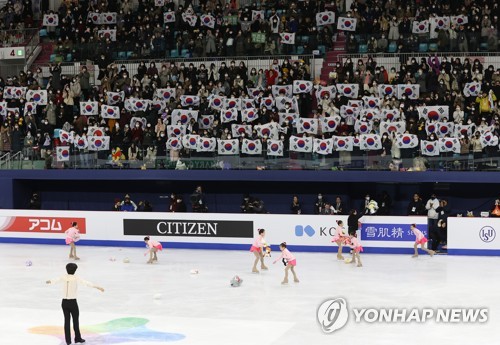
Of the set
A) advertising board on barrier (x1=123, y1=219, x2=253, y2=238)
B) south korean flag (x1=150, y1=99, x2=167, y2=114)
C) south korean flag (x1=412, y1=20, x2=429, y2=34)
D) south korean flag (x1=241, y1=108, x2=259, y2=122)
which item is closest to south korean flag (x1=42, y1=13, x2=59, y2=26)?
south korean flag (x1=150, y1=99, x2=167, y2=114)

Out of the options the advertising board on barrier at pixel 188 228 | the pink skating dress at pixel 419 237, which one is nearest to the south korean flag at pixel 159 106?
the advertising board on barrier at pixel 188 228

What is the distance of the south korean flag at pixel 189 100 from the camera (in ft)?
129

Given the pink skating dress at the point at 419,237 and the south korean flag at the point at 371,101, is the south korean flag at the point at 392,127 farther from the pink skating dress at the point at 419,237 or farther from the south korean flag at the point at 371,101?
the pink skating dress at the point at 419,237

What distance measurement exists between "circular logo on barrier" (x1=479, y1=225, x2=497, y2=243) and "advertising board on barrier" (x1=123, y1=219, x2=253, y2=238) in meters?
7.97

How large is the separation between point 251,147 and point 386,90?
601 centimetres

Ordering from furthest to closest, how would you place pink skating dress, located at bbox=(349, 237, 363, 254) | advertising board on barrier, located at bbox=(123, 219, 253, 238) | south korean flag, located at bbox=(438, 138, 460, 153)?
south korean flag, located at bbox=(438, 138, 460, 153), advertising board on barrier, located at bbox=(123, 219, 253, 238), pink skating dress, located at bbox=(349, 237, 363, 254)

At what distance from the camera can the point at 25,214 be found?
119 ft

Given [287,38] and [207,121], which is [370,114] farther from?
[287,38]

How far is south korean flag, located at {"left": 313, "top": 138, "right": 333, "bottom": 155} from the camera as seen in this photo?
3566cm

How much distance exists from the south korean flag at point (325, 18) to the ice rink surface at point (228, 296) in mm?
13908

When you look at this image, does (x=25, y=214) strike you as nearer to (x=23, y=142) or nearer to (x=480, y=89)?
(x=23, y=142)

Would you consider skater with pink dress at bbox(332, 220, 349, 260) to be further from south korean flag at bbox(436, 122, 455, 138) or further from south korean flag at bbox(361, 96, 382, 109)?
south korean flag at bbox(361, 96, 382, 109)

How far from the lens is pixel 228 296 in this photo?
2506 centimetres

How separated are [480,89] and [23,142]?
60.6 feet
